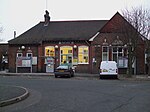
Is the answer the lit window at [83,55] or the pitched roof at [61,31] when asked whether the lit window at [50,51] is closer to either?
the pitched roof at [61,31]

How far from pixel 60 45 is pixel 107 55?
6.65m

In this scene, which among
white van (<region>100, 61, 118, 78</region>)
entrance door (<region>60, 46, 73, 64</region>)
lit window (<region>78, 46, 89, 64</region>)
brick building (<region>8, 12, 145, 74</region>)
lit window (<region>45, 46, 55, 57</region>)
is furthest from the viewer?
lit window (<region>45, 46, 55, 57</region>)

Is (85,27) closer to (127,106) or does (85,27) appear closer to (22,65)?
(22,65)

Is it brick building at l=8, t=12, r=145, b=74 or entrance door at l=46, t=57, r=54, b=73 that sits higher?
brick building at l=8, t=12, r=145, b=74

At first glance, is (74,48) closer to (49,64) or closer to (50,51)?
(50,51)

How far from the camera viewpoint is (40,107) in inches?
444

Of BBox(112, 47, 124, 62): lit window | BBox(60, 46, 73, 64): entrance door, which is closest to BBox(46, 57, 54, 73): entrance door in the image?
BBox(60, 46, 73, 64): entrance door

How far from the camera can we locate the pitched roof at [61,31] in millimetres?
40625

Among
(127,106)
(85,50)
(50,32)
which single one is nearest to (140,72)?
(85,50)

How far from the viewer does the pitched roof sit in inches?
1599

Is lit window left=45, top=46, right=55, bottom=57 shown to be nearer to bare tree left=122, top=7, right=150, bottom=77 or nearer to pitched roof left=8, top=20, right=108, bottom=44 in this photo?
pitched roof left=8, top=20, right=108, bottom=44

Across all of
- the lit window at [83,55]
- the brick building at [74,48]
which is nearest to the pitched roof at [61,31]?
the brick building at [74,48]

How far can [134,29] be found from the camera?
32531 millimetres

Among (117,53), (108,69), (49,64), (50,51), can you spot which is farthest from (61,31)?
(108,69)
